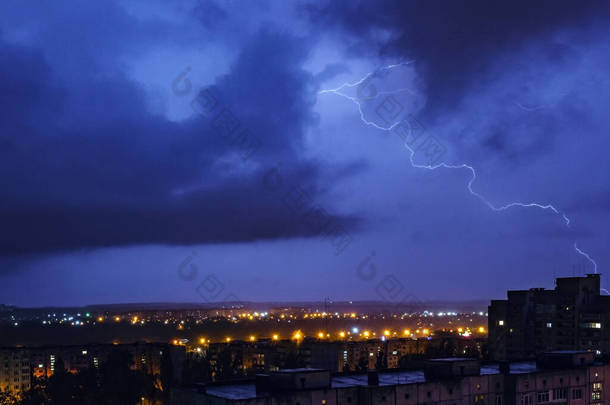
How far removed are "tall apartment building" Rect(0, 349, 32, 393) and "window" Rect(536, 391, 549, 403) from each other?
9129 centimetres

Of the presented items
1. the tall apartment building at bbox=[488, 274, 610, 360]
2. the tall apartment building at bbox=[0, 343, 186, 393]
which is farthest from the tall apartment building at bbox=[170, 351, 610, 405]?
the tall apartment building at bbox=[0, 343, 186, 393]

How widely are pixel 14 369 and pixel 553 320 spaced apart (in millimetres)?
85322

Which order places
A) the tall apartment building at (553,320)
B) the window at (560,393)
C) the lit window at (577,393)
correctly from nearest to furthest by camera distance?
the window at (560,393) < the lit window at (577,393) < the tall apartment building at (553,320)

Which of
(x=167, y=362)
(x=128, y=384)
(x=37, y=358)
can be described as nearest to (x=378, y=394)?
(x=128, y=384)

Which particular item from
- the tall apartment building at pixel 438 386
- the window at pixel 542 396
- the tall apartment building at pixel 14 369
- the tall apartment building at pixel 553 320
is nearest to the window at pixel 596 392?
the tall apartment building at pixel 438 386

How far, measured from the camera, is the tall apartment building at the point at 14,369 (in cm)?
10669


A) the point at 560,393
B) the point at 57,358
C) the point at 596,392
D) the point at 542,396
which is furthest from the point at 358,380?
the point at 57,358

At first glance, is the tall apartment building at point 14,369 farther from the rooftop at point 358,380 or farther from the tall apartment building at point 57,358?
the rooftop at point 358,380

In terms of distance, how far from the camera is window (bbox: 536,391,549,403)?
1519 inches

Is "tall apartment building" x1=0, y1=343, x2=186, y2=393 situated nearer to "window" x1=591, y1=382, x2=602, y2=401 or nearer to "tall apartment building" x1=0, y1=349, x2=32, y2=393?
"tall apartment building" x1=0, y1=349, x2=32, y2=393

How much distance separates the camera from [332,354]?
357 ft

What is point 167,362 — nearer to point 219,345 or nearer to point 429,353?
point 429,353

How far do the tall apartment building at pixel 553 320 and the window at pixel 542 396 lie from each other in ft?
114

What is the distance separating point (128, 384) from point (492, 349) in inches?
1849
